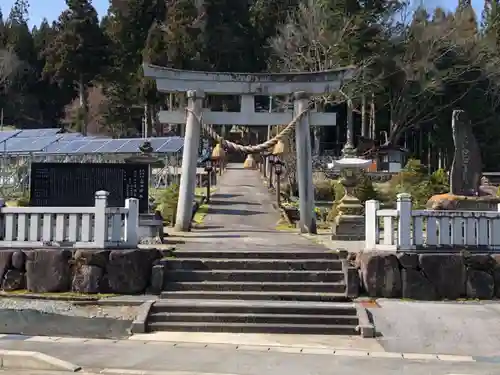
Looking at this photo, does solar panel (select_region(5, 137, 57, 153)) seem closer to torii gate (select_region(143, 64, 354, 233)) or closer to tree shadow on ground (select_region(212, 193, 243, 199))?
tree shadow on ground (select_region(212, 193, 243, 199))

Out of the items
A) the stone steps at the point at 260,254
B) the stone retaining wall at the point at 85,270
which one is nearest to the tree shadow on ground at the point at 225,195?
the stone steps at the point at 260,254

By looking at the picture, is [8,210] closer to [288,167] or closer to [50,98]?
[288,167]

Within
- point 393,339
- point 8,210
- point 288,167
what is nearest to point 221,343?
point 393,339

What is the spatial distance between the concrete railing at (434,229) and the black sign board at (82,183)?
261 inches

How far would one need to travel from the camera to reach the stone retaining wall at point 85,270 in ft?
39.0

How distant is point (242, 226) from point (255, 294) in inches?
345

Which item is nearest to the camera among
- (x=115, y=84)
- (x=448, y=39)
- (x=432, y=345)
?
(x=432, y=345)

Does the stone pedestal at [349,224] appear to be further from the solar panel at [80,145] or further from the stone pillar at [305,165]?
the solar panel at [80,145]

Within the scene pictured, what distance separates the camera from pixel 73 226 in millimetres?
12133

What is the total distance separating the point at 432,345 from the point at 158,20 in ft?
146

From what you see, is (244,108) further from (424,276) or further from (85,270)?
(424,276)

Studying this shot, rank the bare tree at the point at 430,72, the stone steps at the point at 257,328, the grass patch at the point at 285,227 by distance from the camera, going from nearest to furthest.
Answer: the stone steps at the point at 257,328 → the grass patch at the point at 285,227 → the bare tree at the point at 430,72

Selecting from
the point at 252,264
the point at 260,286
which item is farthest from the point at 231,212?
the point at 260,286

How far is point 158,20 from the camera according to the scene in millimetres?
49812
